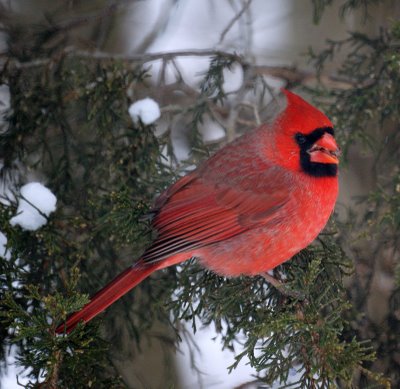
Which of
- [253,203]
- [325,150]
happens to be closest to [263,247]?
[253,203]

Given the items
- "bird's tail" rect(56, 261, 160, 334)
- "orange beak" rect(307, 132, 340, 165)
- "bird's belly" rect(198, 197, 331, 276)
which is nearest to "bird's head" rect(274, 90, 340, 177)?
"orange beak" rect(307, 132, 340, 165)

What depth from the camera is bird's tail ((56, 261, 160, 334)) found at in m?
2.55

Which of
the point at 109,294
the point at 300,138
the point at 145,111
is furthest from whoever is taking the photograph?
the point at 145,111

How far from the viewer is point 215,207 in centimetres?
295

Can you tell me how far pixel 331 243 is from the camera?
113 inches

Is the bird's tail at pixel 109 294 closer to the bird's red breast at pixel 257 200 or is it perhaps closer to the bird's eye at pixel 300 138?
the bird's red breast at pixel 257 200

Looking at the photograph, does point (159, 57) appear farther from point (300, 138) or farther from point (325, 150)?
point (325, 150)

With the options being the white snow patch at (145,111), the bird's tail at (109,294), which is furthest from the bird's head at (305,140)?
the bird's tail at (109,294)

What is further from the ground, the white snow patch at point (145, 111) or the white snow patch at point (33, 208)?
the white snow patch at point (145, 111)

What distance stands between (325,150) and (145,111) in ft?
2.55

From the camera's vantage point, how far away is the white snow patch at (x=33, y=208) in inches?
110

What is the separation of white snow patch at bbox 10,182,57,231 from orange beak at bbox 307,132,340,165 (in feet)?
3.25

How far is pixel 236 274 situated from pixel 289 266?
0.22m

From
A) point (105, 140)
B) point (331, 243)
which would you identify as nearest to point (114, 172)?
point (105, 140)
